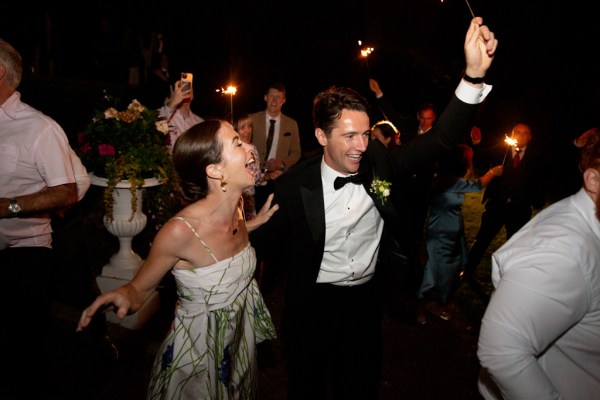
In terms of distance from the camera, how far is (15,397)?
3172 millimetres

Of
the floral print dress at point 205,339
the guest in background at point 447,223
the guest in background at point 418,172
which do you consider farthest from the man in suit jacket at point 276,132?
the floral print dress at point 205,339

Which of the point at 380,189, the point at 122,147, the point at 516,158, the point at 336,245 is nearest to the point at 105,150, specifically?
the point at 122,147

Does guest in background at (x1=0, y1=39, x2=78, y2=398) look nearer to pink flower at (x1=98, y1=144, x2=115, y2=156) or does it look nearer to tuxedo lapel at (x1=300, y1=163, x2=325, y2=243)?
pink flower at (x1=98, y1=144, x2=115, y2=156)

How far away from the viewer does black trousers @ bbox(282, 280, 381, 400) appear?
2.98m

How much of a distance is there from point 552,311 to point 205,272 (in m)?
1.73

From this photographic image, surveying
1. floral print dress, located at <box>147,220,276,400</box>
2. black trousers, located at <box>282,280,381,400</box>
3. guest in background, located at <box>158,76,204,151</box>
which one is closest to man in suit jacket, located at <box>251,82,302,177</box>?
guest in background, located at <box>158,76,204,151</box>

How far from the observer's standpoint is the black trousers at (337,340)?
2.98 meters

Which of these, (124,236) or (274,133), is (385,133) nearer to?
(274,133)

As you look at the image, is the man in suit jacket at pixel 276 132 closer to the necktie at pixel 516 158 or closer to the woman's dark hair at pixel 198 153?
the necktie at pixel 516 158

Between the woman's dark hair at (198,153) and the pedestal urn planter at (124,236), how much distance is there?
71.4 inches

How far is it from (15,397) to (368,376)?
276 centimetres

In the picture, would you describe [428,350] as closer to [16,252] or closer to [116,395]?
[116,395]

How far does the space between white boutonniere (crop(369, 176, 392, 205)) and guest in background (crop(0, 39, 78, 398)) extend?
224 cm

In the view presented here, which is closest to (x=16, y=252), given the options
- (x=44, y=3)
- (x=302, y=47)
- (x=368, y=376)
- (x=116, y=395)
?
(x=116, y=395)
